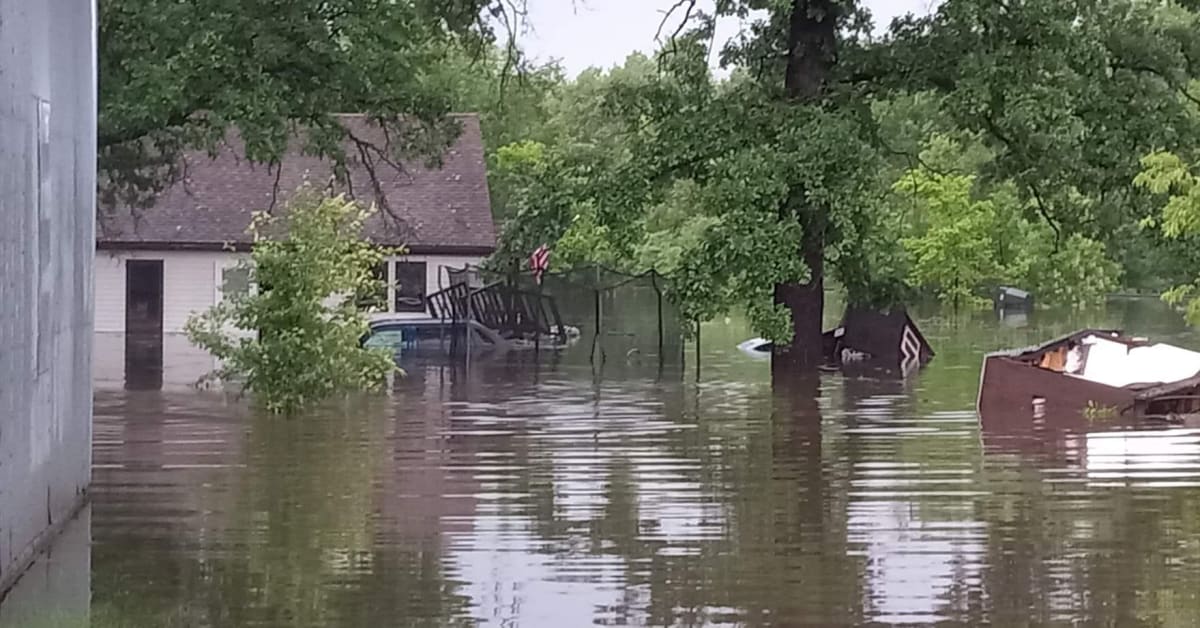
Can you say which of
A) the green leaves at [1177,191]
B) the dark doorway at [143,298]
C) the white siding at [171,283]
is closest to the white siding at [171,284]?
the white siding at [171,283]

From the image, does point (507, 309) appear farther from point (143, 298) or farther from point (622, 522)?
point (622, 522)

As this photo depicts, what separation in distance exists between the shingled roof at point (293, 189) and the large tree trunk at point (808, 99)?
42.3ft

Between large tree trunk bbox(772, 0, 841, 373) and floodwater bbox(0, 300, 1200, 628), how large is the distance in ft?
18.9

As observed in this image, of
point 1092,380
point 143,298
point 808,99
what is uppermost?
point 808,99

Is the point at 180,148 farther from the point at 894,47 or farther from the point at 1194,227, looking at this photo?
the point at 1194,227

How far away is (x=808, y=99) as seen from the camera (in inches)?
902

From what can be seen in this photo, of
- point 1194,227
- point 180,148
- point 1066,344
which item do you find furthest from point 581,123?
point 1194,227

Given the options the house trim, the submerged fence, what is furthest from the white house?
the submerged fence

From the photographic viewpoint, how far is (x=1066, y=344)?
1938 centimetres

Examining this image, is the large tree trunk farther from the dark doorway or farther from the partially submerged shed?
the dark doorway

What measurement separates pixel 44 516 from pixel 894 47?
54.7 ft

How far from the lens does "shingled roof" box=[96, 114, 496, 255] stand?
3753 cm

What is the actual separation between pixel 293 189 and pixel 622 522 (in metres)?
28.2

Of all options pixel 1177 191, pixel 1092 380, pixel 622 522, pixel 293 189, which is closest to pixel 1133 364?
pixel 1092 380
